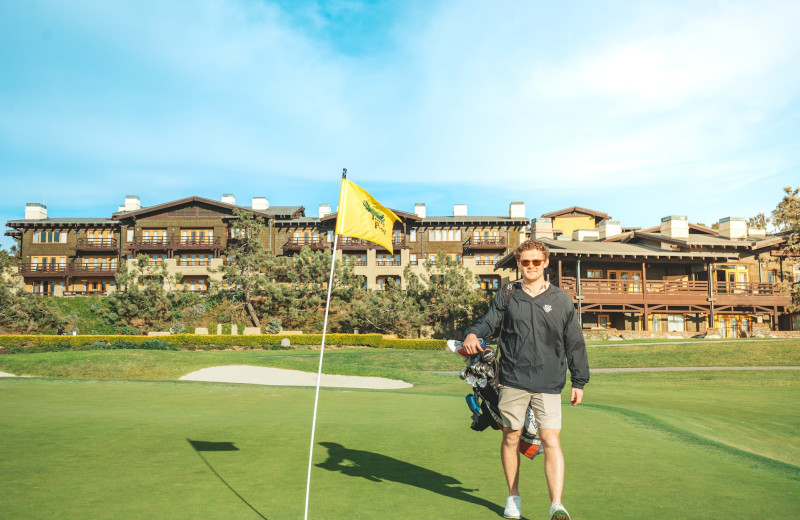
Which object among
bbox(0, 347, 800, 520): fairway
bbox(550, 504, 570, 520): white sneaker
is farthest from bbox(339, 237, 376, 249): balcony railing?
bbox(550, 504, 570, 520): white sneaker

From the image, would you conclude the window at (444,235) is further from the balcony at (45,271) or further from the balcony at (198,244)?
the balcony at (45,271)

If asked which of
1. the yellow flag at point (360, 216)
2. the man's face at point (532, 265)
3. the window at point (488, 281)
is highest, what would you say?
the window at point (488, 281)

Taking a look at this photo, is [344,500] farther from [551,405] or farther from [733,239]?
[733,239]

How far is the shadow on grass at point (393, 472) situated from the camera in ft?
19.9

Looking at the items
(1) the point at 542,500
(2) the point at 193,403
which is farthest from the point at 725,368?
(1) the point at 542,500

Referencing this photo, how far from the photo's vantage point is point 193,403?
13523 millimetres

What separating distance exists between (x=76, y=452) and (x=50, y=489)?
1901mm

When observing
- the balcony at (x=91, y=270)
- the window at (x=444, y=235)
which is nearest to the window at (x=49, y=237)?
the balcony at (x=91, y=270)

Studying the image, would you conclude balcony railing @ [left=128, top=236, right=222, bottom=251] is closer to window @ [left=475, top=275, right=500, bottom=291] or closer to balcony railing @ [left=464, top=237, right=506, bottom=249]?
balcony railing @ [left=464, top=237, right=506, bottom=249]

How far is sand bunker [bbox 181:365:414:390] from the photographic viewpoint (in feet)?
77.5

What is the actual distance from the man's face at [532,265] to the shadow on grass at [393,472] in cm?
212

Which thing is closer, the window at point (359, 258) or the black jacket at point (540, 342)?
the black jacket at point (540, 342)

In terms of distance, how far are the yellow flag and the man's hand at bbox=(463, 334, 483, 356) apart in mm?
1787

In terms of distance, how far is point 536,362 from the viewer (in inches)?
218
